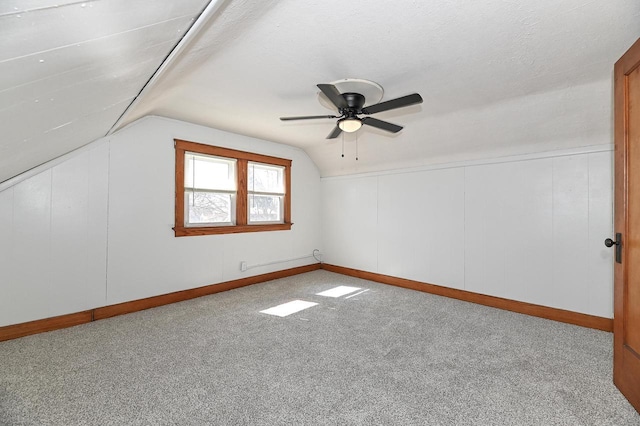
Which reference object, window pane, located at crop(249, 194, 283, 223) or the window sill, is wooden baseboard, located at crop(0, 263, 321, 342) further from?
window pane, located at crop(249, 194, 283, 223)

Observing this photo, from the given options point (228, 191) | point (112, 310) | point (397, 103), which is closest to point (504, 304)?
point (397, 103)

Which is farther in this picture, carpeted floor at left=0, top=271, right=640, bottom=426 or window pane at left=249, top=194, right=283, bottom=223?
window pane at left=249, top=194, right=283, bottom=223

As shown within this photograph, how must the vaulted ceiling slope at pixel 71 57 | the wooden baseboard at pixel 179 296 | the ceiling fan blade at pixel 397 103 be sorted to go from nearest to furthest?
the vaulted ceiling slope at pixel 71 57 < the ceiling fan blade at pixel 397 103 < the wooden baseboard at pixel 179 296

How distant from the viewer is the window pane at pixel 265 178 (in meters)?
4.64

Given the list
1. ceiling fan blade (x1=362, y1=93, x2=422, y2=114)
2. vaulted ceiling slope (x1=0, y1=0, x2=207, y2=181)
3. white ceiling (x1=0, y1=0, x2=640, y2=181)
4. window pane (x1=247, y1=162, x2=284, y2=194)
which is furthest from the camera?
window pane (x1=247, y1=162, x2=284, y2=194)

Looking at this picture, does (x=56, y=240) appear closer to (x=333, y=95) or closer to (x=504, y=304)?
(x=333, y=95)

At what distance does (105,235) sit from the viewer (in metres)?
3.18

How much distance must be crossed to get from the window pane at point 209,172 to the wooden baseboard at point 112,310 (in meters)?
1.44

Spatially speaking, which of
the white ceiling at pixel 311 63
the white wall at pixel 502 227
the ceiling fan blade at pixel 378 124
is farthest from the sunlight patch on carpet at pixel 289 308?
the white ceiling at pixel 311 63

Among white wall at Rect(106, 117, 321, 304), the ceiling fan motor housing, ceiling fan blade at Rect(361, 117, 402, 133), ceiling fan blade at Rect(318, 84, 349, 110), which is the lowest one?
white wall at Rect(106, 117, 321, 304)

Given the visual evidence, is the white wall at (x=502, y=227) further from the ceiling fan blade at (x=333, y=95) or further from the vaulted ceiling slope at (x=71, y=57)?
the vaulted ceiling slope at (x=71, y=57)

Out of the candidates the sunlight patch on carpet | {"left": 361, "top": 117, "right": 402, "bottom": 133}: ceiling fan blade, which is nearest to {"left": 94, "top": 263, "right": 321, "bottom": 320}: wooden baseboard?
the sunlight patch on carpet

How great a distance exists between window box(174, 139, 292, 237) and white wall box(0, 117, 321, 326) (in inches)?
5.3

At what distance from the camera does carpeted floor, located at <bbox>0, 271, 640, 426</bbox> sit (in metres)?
1.65
